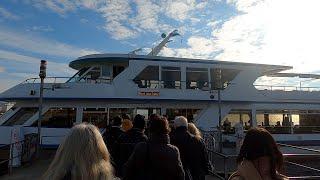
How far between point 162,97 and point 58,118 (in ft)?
16.1

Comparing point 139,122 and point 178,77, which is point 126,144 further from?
point 178,77

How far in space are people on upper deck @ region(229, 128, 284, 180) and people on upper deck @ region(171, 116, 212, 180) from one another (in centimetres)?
313

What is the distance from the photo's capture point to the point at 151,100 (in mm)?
18047

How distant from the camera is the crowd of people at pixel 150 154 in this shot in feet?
8.72

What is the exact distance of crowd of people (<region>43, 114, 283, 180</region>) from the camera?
8.72 ft

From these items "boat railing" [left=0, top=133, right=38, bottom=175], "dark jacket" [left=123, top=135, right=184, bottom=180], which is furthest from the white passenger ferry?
"dark jacket" [left=123, top=135, right=184, bottom=180]

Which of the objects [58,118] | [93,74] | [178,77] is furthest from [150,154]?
[93,74]

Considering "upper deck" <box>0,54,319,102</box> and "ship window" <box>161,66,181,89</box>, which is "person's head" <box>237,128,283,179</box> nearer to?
"upper deck" <box>0,54,319,102</box>

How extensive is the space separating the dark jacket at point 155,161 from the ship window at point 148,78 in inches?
527

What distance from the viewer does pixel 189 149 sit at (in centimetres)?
583

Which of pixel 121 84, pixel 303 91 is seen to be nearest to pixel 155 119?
pixel 121 84

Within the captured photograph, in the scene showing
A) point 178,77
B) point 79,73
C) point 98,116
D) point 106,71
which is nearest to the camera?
point 98,116

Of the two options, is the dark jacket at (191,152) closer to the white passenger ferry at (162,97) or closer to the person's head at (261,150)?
the person's head at (261,150)

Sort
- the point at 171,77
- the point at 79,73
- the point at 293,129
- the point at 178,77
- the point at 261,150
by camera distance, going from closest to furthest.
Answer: the point at 261,150 → the point at 171,77 → the point at 178,77 → the point at 79,73 → the point at 293,129
